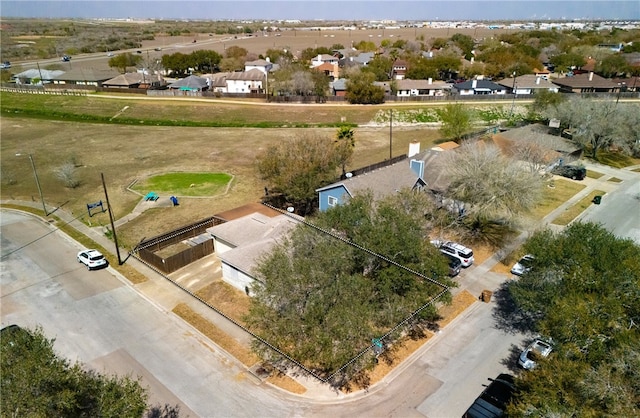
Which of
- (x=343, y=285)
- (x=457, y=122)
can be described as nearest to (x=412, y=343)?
(x=343, y=285)

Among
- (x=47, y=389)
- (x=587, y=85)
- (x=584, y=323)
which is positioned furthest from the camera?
(x=587, y=85)

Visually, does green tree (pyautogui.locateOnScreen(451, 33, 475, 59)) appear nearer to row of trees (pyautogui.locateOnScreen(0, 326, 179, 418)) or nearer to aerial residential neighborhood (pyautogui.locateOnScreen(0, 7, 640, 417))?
aerial residential neighborhood (pyautogui.locateOnScreen(0, 7, 640, 417))

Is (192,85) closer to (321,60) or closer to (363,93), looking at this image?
(363,93)

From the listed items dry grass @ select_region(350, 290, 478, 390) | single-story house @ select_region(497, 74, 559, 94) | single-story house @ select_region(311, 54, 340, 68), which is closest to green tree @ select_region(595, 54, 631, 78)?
single-story house @ select_region(497, 74, 559, 94)

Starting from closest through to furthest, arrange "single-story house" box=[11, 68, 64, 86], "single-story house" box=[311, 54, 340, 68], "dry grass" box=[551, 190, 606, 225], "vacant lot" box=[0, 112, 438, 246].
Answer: "dry grass" box=[551, 190, 606, 225] → "vacant lot" box=[0, 112, 438, 246] → "single-story house" box=[11, 68, 64, 86] → "single-story house" box=[311, 54, 340, 68]

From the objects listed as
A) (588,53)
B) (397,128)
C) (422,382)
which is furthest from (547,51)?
(422,382)

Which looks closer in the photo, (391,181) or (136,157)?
(391,181)
